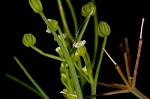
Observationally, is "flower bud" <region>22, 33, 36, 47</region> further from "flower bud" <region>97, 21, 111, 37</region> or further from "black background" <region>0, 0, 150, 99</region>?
"black background" <region>0, 0, 150, 99</region>

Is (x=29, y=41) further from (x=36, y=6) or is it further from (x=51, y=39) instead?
(x=51, y=39)

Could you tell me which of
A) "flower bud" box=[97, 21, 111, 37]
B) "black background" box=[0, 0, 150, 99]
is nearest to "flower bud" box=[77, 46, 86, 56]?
"flower bud" box=[97, 21, 111, 37]

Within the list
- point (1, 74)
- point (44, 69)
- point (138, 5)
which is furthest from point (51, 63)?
point (138, 5)

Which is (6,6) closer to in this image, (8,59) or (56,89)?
(8,59)

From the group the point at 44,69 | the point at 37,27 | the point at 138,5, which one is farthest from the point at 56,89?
the point at 138,5

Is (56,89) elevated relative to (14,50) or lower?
lower

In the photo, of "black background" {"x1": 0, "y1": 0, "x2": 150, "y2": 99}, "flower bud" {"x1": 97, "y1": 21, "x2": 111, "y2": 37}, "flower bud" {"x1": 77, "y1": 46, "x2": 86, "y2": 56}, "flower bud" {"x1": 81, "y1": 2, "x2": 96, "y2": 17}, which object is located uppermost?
"flower bud" {"x1": 81, "y1": 2, "x2": 96, "y2": 17}

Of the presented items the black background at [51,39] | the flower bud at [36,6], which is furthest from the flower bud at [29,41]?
the black background at [51,39]

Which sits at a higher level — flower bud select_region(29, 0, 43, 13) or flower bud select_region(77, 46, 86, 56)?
flower bud select_region(29, 0, 43, 13)
